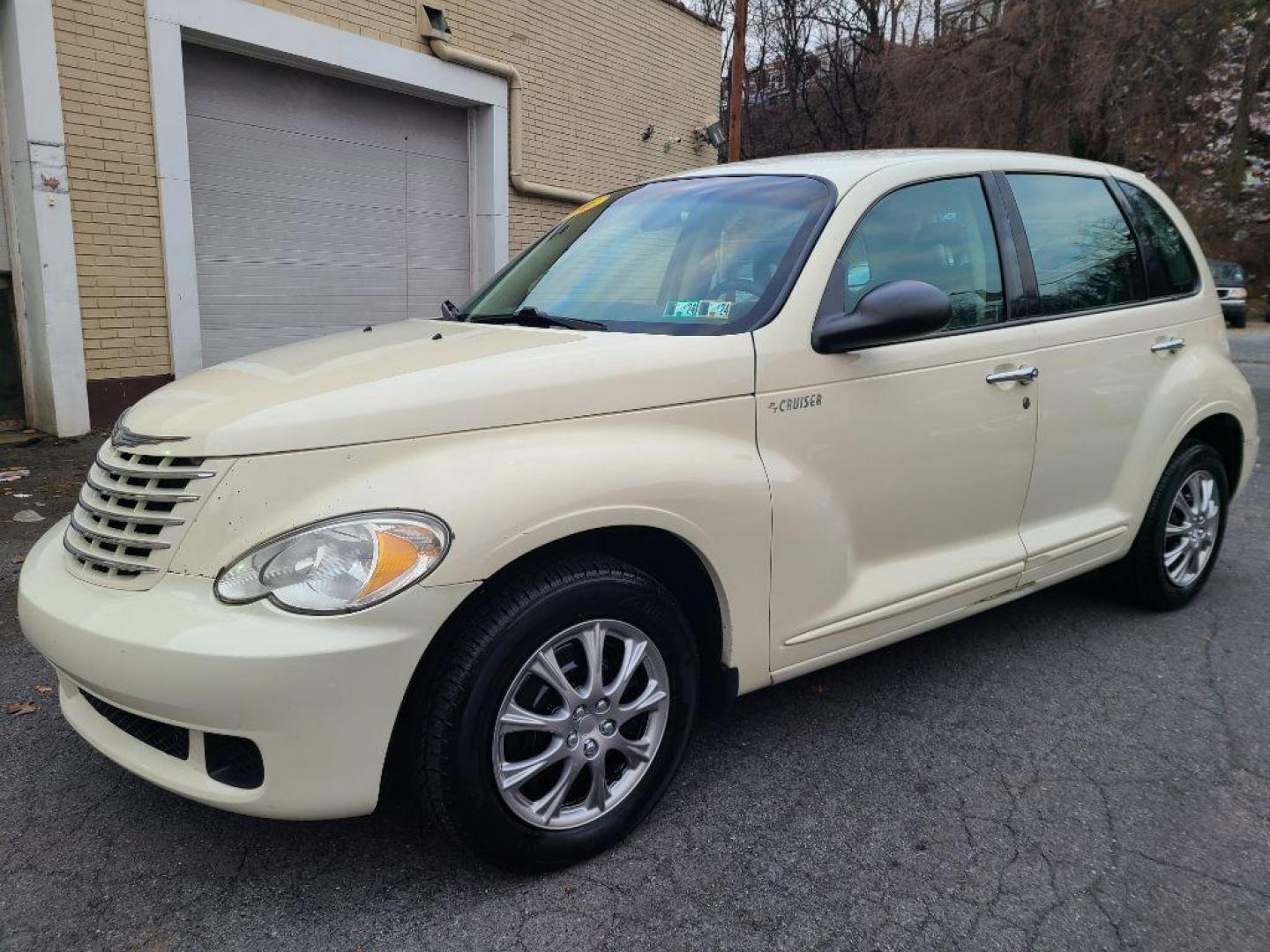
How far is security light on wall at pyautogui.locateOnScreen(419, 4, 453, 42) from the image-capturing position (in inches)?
349

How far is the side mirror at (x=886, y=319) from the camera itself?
262 centimetres

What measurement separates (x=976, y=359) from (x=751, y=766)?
151cm

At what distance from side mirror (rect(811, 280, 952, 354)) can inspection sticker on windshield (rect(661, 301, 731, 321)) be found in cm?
27

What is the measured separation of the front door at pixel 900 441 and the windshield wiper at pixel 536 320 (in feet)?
1.78

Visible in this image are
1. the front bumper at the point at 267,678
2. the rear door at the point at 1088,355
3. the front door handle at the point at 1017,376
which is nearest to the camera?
the front bumper at the point at 267,678

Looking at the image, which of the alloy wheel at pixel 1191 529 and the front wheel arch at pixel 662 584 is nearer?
the front wheel arch at pixel 662 584

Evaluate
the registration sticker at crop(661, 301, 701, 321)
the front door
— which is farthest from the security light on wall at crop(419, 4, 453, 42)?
the registration sticker at crop(661, 301, 701, 321)

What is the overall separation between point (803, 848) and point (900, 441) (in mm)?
1221

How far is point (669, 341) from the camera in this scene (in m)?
2.54

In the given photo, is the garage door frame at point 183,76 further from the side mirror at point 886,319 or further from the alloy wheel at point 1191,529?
the alloy wheel at point 1191,529

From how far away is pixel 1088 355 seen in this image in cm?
349

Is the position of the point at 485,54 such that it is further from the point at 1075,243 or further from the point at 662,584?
the point at 662,584

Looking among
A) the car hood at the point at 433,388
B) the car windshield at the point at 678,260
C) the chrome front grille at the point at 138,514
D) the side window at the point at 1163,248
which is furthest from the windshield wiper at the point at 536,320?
the side window at the point at 1163,248

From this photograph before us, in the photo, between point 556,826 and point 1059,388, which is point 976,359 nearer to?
point 1059,388
